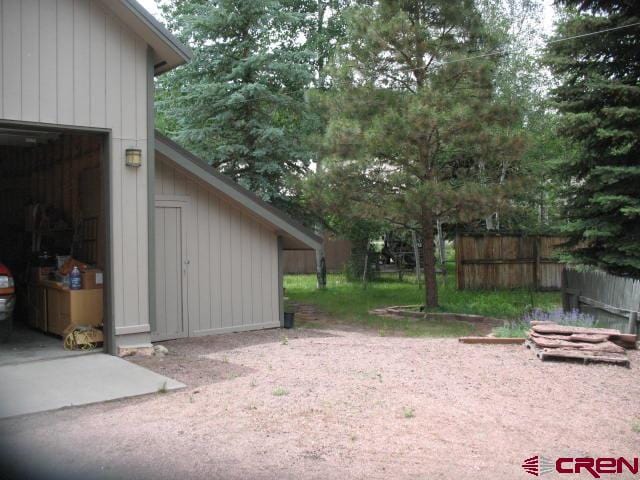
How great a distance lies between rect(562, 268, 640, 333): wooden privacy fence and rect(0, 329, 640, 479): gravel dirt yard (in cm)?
250

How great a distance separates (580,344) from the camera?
8.14 metres

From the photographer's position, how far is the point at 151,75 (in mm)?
8180

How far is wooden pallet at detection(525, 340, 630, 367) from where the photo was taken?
25.6ft

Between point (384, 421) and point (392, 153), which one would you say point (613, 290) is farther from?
point (384, 421)

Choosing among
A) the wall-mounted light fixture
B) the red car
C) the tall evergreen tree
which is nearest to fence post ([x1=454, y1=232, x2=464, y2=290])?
→ the tall evergreen tree

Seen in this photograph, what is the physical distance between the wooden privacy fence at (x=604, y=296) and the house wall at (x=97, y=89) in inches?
281

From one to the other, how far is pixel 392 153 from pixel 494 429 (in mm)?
9065

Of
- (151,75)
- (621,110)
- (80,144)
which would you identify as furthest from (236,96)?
(621,110)

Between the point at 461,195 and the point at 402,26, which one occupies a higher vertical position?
the point at 402,26

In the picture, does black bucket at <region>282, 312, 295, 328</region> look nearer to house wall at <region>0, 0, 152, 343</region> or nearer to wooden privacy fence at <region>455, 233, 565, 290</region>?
house wall at <region>0, 0, 152, 343</region>

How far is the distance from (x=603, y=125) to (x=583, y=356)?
187 inches

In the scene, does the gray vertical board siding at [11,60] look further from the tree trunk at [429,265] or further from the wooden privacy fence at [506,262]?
the wooden privacy fence at [506,262]

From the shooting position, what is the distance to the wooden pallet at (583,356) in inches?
308

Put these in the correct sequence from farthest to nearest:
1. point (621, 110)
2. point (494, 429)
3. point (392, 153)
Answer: point (392, 153)
point (621, 110)
point (494, 429)
